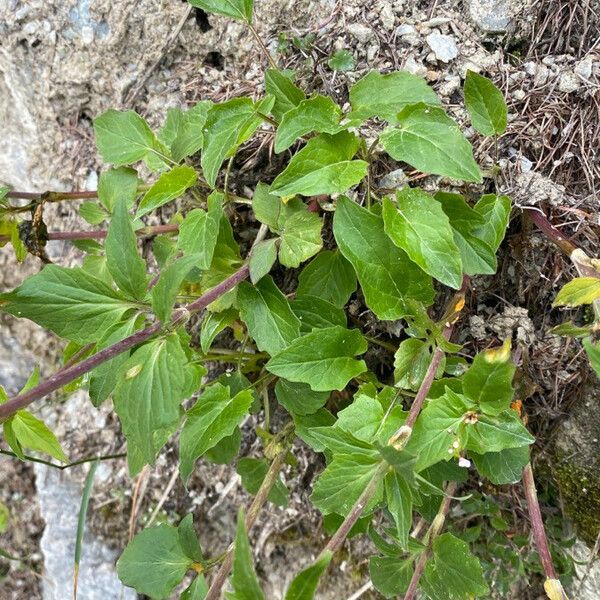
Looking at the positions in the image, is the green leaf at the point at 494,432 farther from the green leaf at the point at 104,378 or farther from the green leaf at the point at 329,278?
the green leaf at the point at 104,378

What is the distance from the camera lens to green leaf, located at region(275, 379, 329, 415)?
1.69 meters

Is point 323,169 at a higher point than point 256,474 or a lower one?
higher

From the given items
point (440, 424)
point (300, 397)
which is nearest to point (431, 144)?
point (440, 424)

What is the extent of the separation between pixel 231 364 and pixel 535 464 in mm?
1054

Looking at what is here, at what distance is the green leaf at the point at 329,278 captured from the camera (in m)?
1.73

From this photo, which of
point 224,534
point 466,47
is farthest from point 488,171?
point 224,534

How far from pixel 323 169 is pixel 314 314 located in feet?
1.31

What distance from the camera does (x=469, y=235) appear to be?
1574 millimetres

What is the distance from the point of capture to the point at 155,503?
2494 millimetres

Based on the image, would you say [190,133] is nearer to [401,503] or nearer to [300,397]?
[300,397]

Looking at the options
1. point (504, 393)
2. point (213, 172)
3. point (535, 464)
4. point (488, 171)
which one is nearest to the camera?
point (504, 393)

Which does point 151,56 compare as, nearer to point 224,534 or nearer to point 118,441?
point 118,441

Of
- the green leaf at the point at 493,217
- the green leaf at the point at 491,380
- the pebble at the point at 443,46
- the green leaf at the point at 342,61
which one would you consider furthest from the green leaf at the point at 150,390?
the pebble at the point at 443,46

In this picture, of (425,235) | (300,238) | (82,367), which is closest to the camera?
(82,367)
